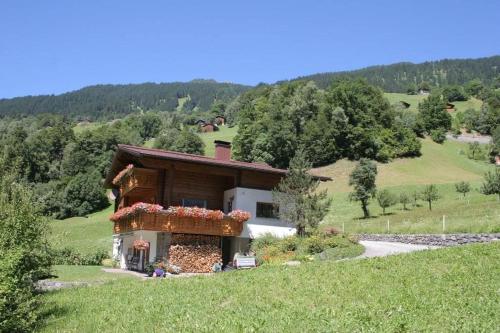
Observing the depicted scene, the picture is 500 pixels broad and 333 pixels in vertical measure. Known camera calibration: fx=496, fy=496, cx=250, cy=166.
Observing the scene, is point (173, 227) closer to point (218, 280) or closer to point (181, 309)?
point (218, 280)

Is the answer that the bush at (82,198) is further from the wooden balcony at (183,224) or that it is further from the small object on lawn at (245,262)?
the small object on lawn at (245,262)

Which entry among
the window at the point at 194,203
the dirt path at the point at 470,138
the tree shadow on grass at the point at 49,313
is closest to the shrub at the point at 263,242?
the window at the point at 194,203

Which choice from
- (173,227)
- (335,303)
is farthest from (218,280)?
(173,227)

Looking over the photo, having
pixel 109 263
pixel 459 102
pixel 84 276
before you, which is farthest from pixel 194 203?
pixel 459 102

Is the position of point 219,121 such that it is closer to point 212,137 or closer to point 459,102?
point 212,137

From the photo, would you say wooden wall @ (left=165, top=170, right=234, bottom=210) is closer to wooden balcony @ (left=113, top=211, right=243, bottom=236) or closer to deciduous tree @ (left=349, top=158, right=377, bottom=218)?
wooden balcony @ (left=113, top=211, right=243, bottom=236)

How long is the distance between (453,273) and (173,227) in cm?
1516

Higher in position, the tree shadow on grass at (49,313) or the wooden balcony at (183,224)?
the wooden balcony at (183,224)

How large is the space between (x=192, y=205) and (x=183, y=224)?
3376mm

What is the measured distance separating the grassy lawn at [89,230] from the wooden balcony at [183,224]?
17.8 meters

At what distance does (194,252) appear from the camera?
2602 centimetres

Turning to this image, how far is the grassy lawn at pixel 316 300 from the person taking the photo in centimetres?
954

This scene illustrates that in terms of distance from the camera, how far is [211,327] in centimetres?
977

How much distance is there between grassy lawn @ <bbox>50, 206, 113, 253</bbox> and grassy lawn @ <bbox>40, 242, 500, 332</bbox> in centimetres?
2828
